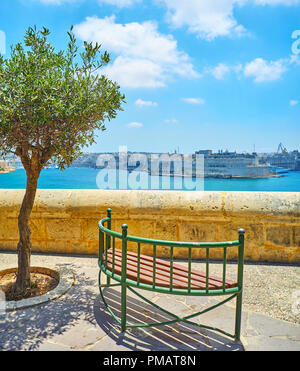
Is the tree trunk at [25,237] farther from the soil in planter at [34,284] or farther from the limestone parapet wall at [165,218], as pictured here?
the limestone parapet wall at [165,218]

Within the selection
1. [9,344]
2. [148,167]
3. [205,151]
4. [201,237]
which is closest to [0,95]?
[9,344]

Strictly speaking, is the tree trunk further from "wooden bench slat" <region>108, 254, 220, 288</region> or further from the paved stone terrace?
"wooden bench slat" <region>108, 254, 220, 288</region>

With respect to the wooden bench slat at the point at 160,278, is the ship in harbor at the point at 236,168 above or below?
above

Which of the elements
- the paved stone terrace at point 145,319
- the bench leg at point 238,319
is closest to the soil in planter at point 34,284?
the paved stone terrace at point 145,319

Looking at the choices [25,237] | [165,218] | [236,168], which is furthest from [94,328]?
[236,168]

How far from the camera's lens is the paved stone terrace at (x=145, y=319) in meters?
2.46

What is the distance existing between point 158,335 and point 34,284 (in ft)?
6.10

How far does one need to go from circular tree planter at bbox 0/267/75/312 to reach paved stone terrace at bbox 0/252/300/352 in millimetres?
66

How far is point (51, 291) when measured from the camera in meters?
3.37

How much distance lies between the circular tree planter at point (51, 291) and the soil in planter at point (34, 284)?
6 cm

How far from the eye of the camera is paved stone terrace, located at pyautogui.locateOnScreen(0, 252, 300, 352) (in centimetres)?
246

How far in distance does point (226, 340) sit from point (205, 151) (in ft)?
287

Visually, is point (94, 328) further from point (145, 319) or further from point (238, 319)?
point (238, 319)

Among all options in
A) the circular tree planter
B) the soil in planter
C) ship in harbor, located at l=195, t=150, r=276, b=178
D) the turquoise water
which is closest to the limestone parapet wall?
the circular tree planter
